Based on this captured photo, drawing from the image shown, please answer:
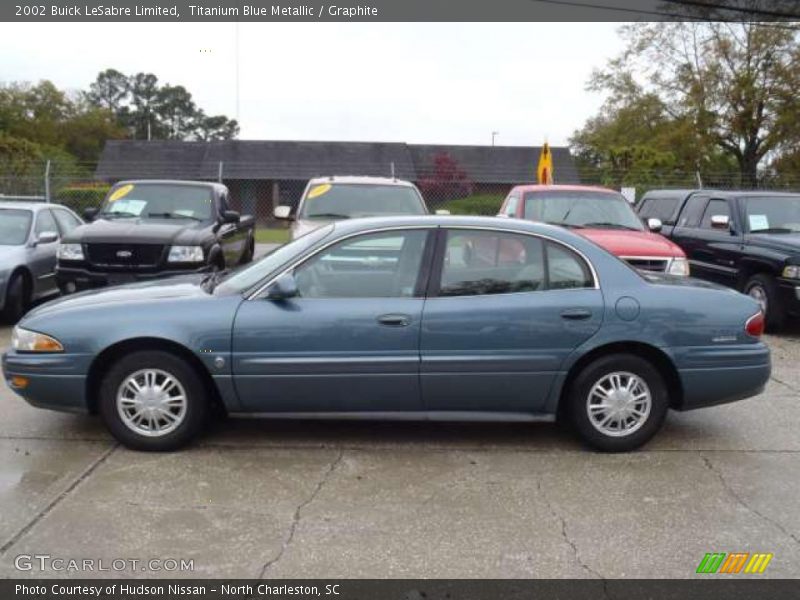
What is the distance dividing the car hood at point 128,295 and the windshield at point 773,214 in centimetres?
744

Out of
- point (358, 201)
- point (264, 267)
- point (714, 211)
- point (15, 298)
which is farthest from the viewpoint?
point (714, 211)

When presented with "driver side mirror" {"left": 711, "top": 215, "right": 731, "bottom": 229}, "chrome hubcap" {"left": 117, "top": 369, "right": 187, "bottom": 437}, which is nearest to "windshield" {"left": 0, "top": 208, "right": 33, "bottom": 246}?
"chrome hubcap" {"left": 117, "top": 369, "right": 187, "bottom": 437}

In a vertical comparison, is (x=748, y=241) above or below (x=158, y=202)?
below

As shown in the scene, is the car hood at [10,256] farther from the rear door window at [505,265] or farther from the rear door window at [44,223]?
the rear door window at [505,265]

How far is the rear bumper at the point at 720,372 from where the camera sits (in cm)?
487

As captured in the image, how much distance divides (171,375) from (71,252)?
15.1 feet

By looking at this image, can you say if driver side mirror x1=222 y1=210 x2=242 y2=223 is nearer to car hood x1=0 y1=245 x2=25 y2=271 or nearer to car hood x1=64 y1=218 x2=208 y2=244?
car hood x1=64 y1=218 x2=208 y2=244

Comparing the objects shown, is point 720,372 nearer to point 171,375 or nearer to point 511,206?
point 171,375

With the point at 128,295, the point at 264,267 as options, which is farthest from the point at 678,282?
the point at 128,295

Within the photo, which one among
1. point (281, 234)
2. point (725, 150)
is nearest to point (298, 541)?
point (281, 234)

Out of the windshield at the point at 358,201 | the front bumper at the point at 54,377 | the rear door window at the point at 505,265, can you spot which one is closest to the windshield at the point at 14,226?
the windshield at the point at 358,201

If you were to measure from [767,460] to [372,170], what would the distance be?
35.9m

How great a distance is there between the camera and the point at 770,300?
357 inches
